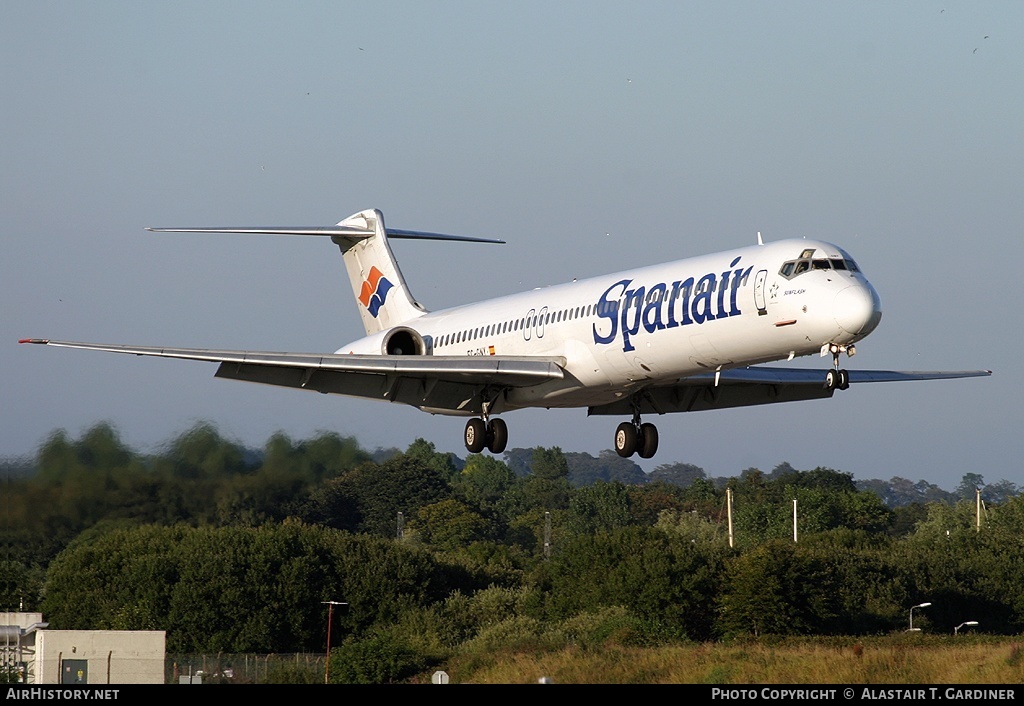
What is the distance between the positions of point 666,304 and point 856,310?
4.10 m

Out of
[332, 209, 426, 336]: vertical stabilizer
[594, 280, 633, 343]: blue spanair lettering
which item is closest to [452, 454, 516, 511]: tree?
[332, 209, 426, 336]: vertical stabilizer

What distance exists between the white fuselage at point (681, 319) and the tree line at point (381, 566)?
23.5ft

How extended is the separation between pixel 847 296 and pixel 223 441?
15.1 meters

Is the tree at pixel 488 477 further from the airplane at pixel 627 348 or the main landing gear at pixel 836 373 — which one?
the main landing gear at pixel 836 373

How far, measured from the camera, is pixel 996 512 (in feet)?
315

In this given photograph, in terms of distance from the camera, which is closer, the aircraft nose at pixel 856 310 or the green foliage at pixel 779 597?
the aircraft nose at pixel 856 310

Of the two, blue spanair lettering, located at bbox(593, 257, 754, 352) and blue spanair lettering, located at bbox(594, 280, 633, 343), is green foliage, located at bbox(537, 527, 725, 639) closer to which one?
blue spanair lettering, located at bbox(594, 280, 633, 343)

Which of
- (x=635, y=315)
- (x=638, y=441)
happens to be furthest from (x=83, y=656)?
(x=635, y=315)

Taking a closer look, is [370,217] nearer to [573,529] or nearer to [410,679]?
[410,679]

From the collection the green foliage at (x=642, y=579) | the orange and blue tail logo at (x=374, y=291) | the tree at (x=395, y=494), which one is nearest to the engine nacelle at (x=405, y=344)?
the orange and blue tail logo at (x=374, y=291)

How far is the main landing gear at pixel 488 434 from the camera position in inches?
1270

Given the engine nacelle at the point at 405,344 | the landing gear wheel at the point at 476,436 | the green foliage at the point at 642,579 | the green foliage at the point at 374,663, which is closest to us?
the landing gear wheel at the point at 476,436

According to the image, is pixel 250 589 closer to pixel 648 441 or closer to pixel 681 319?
pixel 648 441
